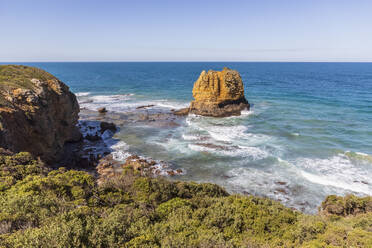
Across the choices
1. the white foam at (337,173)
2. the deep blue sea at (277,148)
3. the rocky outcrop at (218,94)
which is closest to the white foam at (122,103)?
the deep blue sea at (277,148)

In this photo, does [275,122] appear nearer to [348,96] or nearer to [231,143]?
[231,143]

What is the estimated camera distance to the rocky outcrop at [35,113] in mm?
20203

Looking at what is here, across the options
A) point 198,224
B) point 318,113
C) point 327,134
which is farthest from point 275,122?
point 198,224

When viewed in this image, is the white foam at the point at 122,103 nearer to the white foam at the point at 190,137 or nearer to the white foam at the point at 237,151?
the white foam at the point at 190,137

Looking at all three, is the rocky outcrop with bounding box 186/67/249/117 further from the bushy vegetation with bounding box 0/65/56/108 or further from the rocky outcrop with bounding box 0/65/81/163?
the bushy vegetation with bounding box 0/65/56/108

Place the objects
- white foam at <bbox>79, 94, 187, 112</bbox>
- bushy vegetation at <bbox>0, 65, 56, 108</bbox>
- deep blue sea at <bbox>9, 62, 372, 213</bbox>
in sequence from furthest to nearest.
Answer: white foam at <bbox>79, 94, 187, 112</bbox>, bushy vegetation at <bbox>0, 65, 56, 108</bbox>, deep blue sea at <bbox>9, 62, 372, 213</bbox>

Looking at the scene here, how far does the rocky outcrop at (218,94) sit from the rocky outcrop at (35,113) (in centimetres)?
2351

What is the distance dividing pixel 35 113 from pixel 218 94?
109 ft

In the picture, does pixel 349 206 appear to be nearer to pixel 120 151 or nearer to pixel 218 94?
pixel 120 151

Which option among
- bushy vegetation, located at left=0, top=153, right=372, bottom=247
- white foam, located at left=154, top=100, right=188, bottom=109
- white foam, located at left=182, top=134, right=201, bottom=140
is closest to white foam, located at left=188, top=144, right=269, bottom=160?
white foam, located at left=182, top=134, right=201, bottom=140

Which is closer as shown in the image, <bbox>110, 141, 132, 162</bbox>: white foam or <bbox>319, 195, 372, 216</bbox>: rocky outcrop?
<bbox>319, 195, 372, 216</bbox>: rocky outcrop

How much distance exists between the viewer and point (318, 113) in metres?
45.1

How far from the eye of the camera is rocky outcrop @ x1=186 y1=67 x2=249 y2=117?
4584 centimetres

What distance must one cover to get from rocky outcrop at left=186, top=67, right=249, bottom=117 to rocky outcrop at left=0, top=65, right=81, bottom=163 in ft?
77.1
